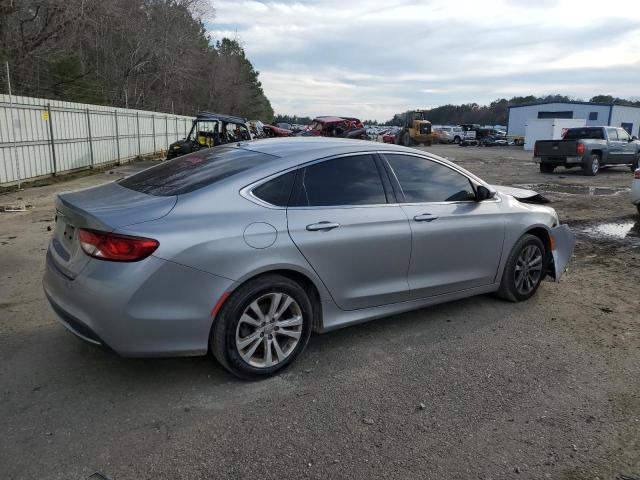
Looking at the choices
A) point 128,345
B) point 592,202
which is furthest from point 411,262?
point 592,202

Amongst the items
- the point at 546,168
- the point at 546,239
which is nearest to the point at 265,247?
the point at 546,239

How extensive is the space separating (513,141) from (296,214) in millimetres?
54794

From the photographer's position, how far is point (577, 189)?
14.9 metres

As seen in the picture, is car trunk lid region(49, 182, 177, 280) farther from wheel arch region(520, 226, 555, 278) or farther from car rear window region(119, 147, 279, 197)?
wheel arch region(520, 226, 555, 278)

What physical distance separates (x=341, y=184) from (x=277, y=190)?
0.57 m

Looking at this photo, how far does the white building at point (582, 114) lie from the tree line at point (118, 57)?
3619 centimetres

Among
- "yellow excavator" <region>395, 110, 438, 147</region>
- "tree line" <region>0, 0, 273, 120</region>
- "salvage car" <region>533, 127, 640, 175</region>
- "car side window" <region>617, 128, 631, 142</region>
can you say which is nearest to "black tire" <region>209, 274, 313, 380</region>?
"tree line" <region>0, 0, 273, 120</region>

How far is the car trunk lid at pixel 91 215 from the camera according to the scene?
319 cm

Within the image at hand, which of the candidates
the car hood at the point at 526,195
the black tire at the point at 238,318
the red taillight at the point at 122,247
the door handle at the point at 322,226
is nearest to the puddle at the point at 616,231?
the car hood at the point at 526,195

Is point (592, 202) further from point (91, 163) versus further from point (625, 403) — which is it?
point (91, 163)

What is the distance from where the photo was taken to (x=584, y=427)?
314cm

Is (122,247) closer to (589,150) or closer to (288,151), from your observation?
(288,151)

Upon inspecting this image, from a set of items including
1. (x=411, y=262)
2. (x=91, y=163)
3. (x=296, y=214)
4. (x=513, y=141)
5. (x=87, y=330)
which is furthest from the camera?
(x=513, y=141)

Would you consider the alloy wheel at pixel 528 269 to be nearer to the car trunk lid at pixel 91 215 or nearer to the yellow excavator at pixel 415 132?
the car trunk lid at pixel 91 215
